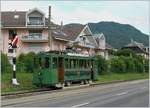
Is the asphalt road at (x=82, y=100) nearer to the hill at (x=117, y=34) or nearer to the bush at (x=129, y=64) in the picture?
the bush at (x=129, y=64)

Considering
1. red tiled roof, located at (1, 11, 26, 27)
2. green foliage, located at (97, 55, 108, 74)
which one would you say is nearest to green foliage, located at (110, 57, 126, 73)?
green foliage, located at (97, 55, 108, 74)

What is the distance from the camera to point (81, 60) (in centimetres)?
4075

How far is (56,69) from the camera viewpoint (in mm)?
36250

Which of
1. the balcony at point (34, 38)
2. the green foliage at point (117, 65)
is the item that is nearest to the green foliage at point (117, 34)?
the balcony at point (34, 38)

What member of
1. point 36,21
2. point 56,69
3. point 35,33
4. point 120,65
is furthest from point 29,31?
point 56,69

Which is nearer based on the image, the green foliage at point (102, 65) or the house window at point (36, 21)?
the green foliage at point (102, 65)

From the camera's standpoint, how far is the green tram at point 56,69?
117 feet

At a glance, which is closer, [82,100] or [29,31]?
[82,100]

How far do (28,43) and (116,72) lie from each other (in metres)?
15.1

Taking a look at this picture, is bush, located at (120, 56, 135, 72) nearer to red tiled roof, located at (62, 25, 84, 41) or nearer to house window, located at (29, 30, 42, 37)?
house window, located at (29, 30, 42, 37)

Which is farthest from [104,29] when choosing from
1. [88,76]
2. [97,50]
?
[88,76]

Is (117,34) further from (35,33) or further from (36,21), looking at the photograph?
(36,21)

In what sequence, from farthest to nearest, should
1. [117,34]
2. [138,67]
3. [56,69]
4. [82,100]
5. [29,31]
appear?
[117,34]
[138,67]
[29,31]
[56,69]
[82,100]

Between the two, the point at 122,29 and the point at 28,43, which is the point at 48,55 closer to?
the point at 28,43
